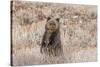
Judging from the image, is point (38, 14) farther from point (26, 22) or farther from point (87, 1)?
point (87, 1)

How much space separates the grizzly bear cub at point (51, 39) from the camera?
2.32 m

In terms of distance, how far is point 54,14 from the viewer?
93.0 inches

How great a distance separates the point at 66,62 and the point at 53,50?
0.73ft

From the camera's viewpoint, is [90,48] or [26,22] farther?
[90,48]

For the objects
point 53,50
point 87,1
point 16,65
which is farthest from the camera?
point 87,1

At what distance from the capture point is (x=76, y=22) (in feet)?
8.04

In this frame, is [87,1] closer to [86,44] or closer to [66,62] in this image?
[86,44]

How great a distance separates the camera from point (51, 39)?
2.34 m

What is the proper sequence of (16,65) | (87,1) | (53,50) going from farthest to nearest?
(87,1) < (53,50) < (16,65)

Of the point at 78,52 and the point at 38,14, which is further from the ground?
the point at 38,14

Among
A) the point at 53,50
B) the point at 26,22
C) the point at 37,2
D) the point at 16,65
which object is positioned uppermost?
the point at 37,2

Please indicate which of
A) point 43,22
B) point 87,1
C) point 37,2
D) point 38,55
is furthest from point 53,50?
point 87,1

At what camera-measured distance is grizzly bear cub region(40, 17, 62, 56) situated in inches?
91.3

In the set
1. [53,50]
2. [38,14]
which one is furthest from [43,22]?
[53,50]
